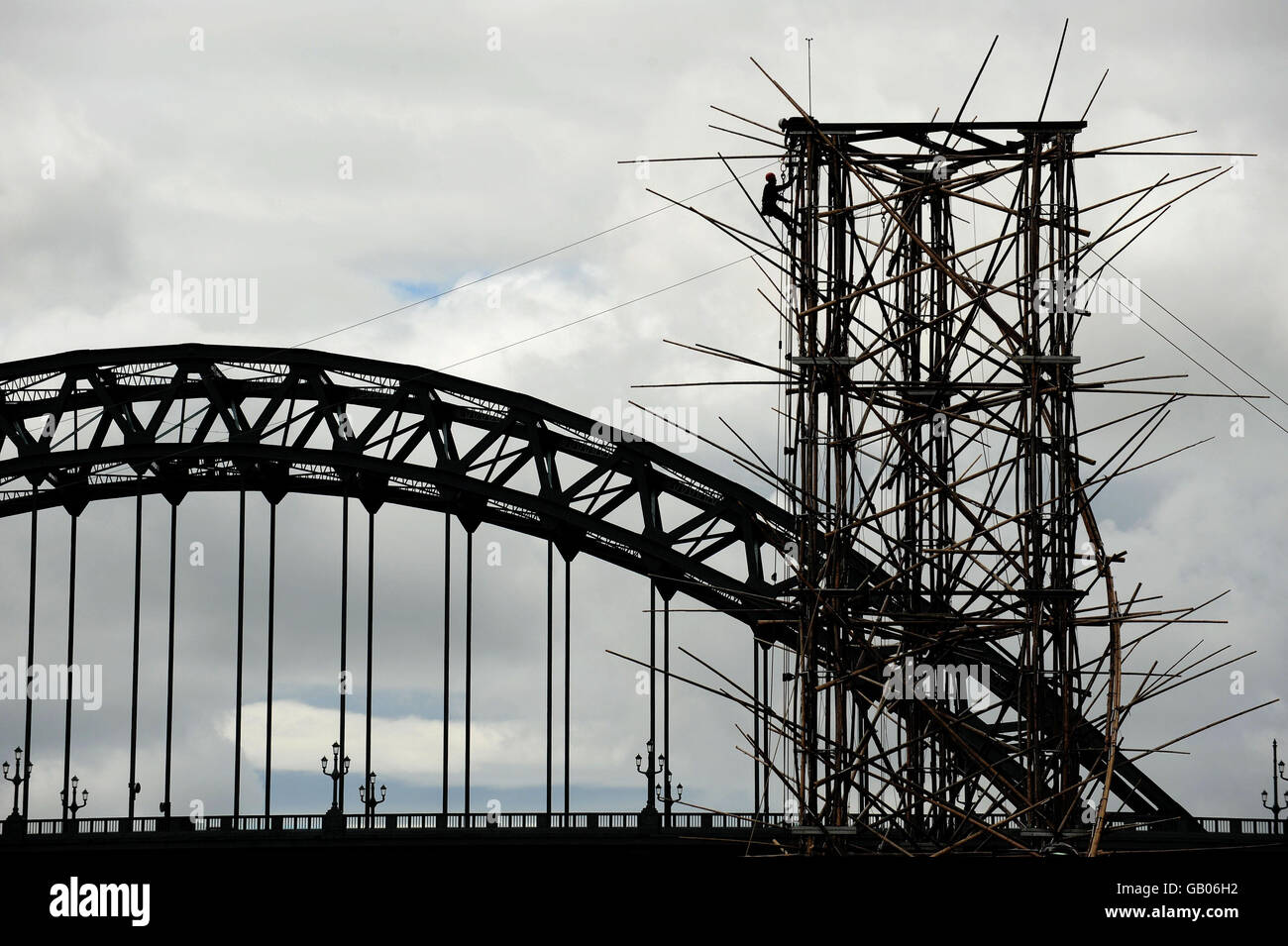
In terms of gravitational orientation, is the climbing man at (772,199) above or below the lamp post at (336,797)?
above

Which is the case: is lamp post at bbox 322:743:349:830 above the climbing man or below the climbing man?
below

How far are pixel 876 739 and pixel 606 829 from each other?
16555 millimetres

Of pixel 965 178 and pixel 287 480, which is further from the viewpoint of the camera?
pixel 287 480

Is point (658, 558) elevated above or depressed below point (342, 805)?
above

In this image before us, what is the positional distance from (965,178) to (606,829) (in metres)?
19.7

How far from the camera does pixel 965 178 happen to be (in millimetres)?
35344

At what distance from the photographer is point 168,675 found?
51.5 meters
